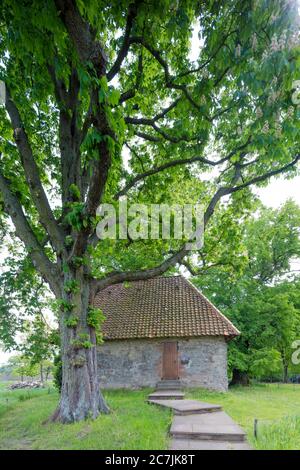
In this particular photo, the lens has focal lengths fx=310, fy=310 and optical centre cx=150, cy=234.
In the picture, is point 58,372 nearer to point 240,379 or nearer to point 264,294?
point 240,379

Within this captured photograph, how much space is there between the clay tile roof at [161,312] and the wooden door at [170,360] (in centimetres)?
67

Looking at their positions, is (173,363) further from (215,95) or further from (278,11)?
(278,11)

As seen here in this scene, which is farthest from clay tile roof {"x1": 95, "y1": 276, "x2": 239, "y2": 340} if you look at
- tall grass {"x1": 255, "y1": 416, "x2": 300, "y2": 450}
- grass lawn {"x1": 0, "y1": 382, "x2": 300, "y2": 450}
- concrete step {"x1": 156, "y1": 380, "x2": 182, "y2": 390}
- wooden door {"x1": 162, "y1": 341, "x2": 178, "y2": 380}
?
tall grass {"x1": 255, "y1": 416, "x2": 300, "y2": 450}

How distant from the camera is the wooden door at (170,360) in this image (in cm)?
1348

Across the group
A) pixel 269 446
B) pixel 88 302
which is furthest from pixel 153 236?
pixel 269 446

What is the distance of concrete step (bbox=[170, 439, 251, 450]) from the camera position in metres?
5.13

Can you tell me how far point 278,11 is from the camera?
366cm

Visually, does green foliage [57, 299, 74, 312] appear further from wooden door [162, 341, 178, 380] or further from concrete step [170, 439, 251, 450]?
wooden door [162, 341, 178, 380]

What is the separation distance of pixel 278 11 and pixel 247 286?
16.7m

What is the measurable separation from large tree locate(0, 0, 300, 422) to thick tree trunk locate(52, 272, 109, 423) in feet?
0.08

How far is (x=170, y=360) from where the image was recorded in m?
13.6

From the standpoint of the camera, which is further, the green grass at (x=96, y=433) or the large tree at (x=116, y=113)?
the green grass at (x=96, y=433)

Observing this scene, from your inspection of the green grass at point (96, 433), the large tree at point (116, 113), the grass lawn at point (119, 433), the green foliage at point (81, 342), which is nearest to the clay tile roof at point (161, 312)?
the large tree at point (116, 113)

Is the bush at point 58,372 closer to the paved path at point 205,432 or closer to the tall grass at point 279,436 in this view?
the paved path at point 205,432
